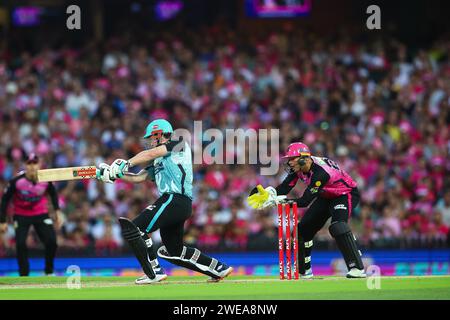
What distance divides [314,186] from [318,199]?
0.79 meters

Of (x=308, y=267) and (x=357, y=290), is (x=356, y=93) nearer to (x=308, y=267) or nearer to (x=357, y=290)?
(x=308, y=267)

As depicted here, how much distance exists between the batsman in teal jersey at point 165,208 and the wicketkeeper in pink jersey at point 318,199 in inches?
39.5

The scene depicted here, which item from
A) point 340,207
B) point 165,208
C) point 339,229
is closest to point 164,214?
point 165,208

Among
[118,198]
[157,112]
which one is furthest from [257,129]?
[118,198]

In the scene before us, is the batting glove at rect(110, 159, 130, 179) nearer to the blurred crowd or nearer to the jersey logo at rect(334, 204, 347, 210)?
the jersey logo at rect(334, 204, 347, 210)

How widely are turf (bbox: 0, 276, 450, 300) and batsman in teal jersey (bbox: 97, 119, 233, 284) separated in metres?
0.29

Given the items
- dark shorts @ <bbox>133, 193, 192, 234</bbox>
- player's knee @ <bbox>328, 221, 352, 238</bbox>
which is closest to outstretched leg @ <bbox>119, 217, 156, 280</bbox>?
dark shorts @ <bbox>133, 193, 192, 234</bbox>

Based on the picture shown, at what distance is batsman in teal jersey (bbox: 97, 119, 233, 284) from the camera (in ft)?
41.3

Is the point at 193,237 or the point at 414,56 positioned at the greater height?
the point at 414,56

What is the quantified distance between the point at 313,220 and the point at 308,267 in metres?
0.69

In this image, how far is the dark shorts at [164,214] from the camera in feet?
41.3

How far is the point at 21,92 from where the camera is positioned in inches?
892

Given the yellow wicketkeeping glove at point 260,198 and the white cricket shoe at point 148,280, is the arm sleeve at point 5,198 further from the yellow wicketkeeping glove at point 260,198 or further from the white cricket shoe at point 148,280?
the yellow wicketkeeping glove at point 260,198
